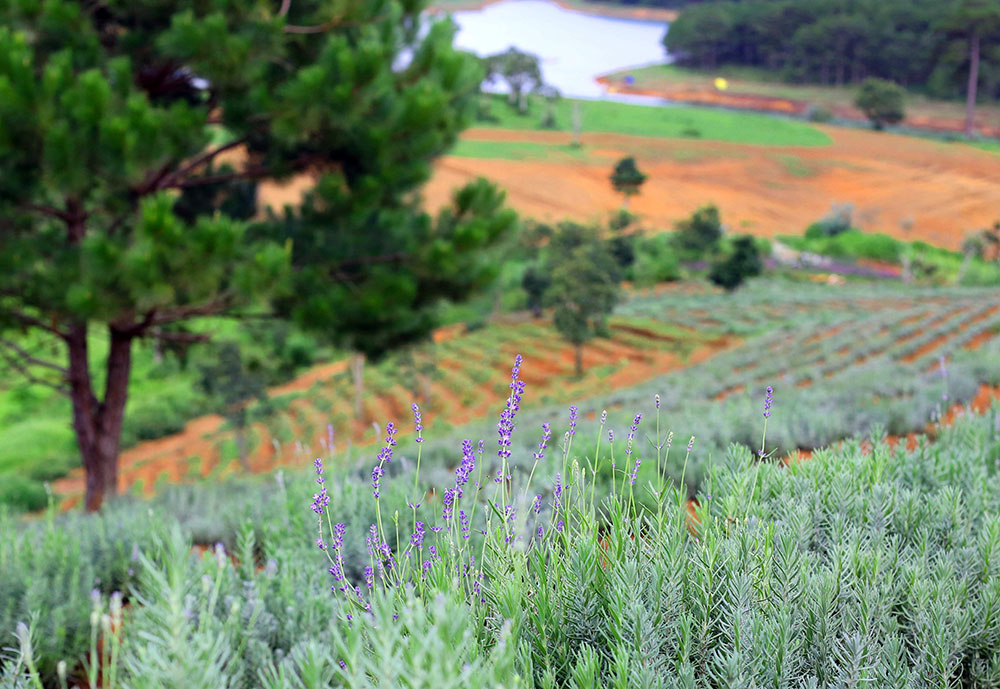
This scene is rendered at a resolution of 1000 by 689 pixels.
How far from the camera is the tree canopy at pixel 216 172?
16.5 ft

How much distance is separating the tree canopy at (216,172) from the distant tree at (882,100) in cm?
3541

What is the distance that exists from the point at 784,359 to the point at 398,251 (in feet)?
20.5

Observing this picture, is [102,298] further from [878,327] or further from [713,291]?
[713,291]

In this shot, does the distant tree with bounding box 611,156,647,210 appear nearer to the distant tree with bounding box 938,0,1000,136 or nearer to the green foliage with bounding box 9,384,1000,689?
the distant tree with bounding box 938,0,1000,136

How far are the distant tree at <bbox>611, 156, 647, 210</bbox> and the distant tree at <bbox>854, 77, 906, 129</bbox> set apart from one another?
42.6 ft

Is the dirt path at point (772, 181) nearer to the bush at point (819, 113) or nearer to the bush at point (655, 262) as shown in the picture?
the bush at point (819, 113)

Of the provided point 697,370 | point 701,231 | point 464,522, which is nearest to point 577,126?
point 701,231

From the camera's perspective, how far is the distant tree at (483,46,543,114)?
3616 centimetres

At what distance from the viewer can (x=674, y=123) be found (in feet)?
130

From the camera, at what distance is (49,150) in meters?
4.91

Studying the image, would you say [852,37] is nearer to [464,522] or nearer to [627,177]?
[627,177]

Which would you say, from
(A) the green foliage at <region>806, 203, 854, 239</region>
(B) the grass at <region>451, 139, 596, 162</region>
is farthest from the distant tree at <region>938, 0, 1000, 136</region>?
(B) the grass at <region>451, 139, 596, 162</region>

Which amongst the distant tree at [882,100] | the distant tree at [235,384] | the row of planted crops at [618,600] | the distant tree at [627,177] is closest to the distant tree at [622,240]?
the distant tree at [627,177]

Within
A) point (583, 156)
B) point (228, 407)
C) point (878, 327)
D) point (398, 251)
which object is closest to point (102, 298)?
point (398, 251)
